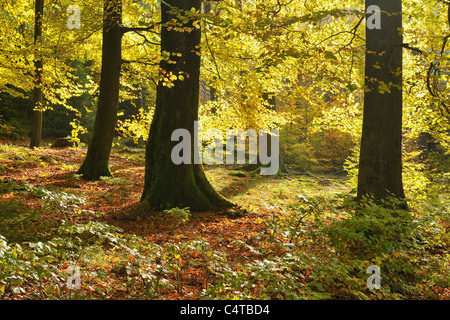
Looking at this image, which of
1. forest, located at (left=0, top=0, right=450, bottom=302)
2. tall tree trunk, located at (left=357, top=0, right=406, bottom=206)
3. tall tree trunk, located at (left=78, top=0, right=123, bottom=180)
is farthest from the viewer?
tall tree trunk, located at (left=78, top=0, right=123, bottom=180)

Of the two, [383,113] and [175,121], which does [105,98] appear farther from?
[383,113]

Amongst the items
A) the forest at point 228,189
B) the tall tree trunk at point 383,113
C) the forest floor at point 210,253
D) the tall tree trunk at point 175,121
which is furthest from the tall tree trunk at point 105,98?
the tall tree trunk at point 383,113

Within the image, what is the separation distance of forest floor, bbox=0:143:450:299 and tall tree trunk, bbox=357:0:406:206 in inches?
40.7

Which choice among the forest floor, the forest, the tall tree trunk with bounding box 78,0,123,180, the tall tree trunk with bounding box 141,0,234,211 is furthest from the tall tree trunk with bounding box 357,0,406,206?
the tall tree trunk with bounding box 78,0,123,180

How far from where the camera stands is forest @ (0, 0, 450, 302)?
3.52m

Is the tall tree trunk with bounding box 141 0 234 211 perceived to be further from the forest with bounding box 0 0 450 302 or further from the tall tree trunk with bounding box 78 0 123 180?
the tall tree trunk with bounding box 78 0 123 180

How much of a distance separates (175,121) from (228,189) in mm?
5330

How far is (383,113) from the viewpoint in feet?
19.6

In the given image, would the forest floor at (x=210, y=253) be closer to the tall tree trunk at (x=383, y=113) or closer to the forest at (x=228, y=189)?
the forest at (x=228, y=189)

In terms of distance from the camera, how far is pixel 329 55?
4.39 metres

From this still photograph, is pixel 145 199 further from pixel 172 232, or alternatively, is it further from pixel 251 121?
pixel 251 121

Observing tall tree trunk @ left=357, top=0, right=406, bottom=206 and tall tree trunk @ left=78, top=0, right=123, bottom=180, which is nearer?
tall tree trunk @ left=357, top=0, right=406, bottom=206
